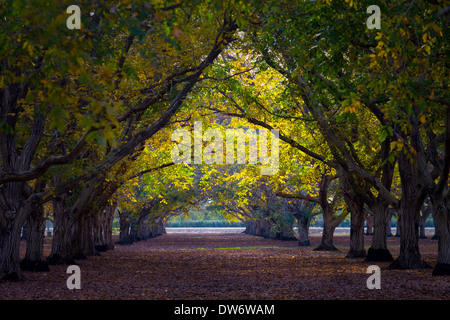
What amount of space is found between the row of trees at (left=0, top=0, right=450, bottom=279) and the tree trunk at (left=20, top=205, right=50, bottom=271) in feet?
0.17

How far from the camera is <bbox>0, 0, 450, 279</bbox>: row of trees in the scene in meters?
8.07

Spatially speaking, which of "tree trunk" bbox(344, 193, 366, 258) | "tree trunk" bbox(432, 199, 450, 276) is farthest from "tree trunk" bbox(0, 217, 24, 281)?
"tree trunk" bbox(344, 193, 366, 258)

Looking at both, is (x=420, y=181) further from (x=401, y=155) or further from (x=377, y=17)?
(x=377, y=17)

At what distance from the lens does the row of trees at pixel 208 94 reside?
8.07 metres

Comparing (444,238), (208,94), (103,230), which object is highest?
(208,94)

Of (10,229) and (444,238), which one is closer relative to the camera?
(10,229)

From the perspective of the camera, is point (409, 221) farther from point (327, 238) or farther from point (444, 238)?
point (327, 238)

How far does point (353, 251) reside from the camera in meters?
24.8

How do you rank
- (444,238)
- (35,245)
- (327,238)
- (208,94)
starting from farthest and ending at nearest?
(327,238) → (208,94) → (35,245) → (444,238)

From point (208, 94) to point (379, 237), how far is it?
9308mm

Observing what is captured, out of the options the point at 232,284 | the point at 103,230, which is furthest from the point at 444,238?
the point at 103,230

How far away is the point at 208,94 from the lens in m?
20.1


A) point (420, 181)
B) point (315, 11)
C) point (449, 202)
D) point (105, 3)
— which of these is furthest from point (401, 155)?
point (105, 3)

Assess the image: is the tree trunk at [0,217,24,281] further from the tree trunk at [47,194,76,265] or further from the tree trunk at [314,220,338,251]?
the tree trunk at [314,220,338,251]
